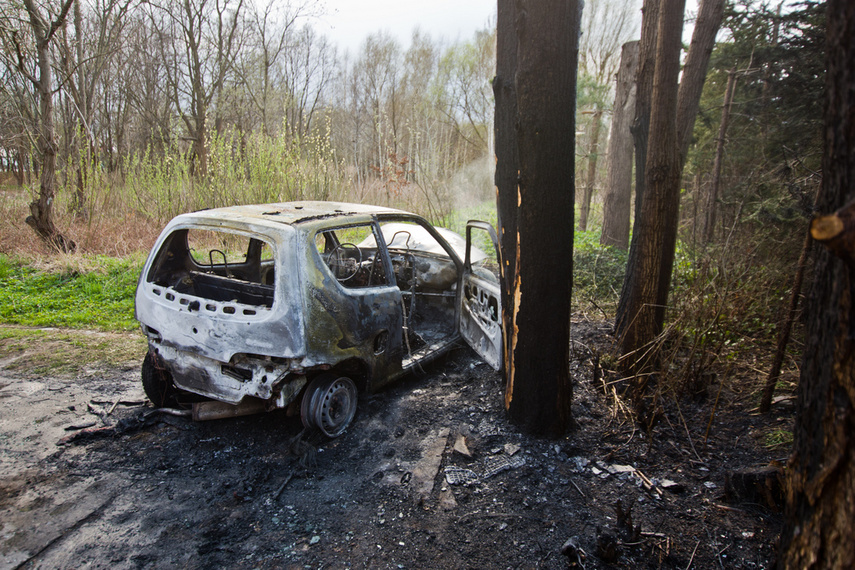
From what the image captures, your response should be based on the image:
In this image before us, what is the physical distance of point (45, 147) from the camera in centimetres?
827

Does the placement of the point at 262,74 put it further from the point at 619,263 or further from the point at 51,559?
the point at 51,559

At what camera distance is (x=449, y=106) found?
25.3 metres

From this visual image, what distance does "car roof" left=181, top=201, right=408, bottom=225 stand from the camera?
3.48 m

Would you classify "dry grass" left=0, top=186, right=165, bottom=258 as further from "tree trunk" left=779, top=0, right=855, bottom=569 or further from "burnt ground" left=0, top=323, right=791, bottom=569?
"tree trunk" left=779, top=0, right=855, bottom=569

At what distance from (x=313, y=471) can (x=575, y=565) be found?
173cm

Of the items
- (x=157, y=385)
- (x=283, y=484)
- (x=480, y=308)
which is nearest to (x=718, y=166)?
(x=480, y=308)

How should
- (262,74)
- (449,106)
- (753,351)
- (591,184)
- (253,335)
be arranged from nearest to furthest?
1. (253,335)
2. (753,351)
3. (591,184)
4. (262,74)
5. (449,106)

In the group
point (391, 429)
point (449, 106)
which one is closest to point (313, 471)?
point (391, 429)

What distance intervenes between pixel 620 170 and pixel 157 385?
10.1 meters

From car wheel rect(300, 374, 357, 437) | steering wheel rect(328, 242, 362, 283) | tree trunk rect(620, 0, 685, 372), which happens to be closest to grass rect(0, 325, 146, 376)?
A: steering wheel rect(328, 242, 362, 283)

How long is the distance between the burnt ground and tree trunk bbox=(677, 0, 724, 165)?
329 cm

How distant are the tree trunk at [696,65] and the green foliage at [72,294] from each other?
7.11 metres

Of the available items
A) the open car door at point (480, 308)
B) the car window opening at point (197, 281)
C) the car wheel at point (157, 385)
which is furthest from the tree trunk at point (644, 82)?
the car wheel at point (157, 385)

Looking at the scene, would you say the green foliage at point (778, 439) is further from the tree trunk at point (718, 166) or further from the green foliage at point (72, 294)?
the green foliage at point (72, 294)
